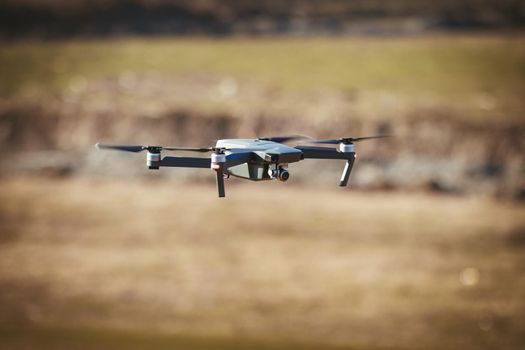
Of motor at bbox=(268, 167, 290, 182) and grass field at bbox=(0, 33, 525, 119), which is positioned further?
grass field at bbox=(0, 33, 525, 119)

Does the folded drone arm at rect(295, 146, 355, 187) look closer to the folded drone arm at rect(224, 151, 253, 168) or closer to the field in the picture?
the folded drone arm at rect(224, 151, 253, 168)

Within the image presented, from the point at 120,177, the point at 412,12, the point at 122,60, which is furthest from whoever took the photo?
the point at 412,12

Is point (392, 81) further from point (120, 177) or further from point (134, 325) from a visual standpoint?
point (134, 325)

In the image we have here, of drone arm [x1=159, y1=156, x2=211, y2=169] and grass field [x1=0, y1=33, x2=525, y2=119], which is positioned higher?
grass field [x1=0, y1=33, x2=525, y2=119]

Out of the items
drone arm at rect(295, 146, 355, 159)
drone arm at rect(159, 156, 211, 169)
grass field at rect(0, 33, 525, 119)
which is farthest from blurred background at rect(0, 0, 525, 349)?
drone arm at rect(159, 156, 211, 169)

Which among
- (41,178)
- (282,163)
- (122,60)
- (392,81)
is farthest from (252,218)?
(282,163)

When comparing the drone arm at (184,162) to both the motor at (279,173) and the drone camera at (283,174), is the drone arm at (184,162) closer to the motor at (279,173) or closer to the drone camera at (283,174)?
the motor at (279,173)

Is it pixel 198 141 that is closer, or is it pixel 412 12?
pixel 198 141
